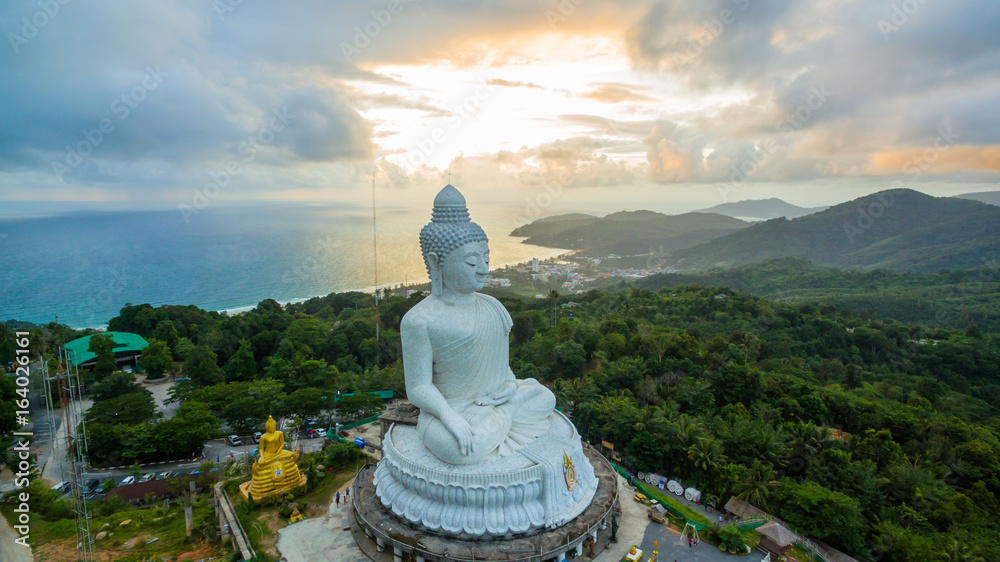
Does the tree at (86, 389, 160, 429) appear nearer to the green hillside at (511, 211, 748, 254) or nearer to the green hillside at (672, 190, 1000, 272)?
the green hillside at (672, 190, 1000, 272)

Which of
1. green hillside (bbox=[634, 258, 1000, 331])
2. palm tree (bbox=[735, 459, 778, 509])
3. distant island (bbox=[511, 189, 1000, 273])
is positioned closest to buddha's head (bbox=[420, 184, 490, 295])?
palm tree (bbox=[735, 459, 778, 509])

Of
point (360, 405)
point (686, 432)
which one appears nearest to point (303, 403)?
point (360, 405)

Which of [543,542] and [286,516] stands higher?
[543,542]

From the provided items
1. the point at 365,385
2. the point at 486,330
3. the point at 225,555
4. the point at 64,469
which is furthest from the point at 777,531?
the point at 64,469

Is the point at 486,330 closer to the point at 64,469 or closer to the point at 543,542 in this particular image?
the point at 543,542

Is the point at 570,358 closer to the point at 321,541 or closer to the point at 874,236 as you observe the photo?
the point at 321,541
